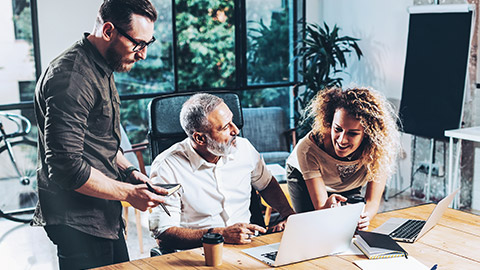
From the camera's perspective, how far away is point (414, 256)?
6.26 ft

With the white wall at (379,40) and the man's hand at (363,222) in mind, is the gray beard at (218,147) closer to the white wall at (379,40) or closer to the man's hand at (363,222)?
the man's hand at (363,222)

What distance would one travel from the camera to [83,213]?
6.62 ft

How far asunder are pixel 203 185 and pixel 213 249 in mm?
584

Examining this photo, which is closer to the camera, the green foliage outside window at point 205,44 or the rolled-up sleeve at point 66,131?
the rolled-up sleeve at point 66,131

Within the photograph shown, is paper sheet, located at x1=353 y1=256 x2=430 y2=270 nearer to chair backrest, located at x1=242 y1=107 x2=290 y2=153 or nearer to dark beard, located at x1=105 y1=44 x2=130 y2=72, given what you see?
dark beard, located at x1=105 y1=44 x2=130 y2=72

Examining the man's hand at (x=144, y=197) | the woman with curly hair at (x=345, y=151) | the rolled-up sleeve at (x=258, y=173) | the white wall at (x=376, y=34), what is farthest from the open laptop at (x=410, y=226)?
the white wall at (x=376, y=34)

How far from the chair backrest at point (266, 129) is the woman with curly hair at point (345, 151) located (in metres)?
2.63

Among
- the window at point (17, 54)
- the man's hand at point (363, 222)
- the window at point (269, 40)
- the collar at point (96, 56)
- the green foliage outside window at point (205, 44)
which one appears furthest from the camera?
the window at point (269, 40)

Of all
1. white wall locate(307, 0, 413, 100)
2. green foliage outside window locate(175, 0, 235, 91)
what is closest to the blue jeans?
green foliage outside window locate(175, 0, 235, 91)

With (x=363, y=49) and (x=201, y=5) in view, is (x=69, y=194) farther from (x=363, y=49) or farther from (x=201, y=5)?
(x=363, y=49)

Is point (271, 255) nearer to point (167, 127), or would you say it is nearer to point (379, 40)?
point (167, 127)

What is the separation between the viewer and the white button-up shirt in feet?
7.49

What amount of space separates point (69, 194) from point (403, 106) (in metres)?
3.70

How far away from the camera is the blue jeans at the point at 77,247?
2.02 m
